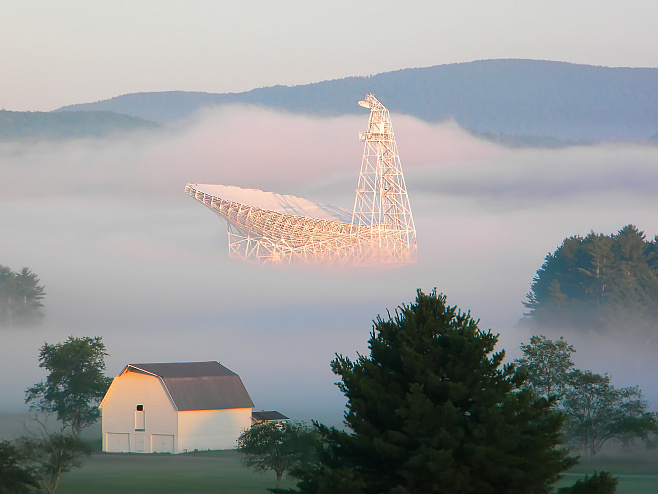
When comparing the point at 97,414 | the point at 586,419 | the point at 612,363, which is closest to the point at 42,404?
the point at 97,414

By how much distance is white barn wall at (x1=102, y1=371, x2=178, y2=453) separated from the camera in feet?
287

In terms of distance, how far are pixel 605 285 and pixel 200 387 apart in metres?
78.3

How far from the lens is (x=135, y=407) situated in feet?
293

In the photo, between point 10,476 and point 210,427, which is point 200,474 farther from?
point 10,476

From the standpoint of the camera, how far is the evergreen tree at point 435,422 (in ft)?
100

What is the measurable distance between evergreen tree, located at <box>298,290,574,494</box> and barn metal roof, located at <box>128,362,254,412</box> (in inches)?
2167

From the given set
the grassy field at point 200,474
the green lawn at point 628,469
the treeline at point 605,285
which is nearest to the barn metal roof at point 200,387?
the grassy field at point 200,474

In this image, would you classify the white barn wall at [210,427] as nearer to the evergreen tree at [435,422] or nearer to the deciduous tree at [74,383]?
the deciduous tree at [74,383]

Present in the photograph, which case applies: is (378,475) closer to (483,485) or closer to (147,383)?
(483,485)

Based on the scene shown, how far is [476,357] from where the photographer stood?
3262 cm

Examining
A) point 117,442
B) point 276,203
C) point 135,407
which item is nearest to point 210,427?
point 135,407

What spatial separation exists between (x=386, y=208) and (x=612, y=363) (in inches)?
1553

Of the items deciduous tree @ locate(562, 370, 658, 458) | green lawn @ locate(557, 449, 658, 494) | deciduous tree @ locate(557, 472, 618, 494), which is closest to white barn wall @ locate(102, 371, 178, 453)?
deciduous tree @ locate(562, 370, 658, 458)

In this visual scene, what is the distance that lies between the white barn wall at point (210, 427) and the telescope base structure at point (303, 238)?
36141 millimetres
